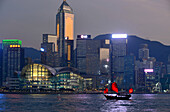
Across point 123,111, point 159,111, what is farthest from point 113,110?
point 159,111

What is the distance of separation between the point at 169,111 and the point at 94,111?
25.7 meters

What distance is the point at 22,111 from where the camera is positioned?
121500 mm

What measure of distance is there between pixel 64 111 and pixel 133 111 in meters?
23.3

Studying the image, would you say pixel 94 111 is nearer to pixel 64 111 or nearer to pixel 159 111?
pixel 64 111

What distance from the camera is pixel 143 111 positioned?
12581 cm

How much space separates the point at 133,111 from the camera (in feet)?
409

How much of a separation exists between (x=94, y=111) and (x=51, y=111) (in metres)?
14.3

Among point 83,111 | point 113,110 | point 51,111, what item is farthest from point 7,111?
point 113,110

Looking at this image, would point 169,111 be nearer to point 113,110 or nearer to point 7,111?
point 113,110

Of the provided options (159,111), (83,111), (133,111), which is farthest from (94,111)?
(159,111)

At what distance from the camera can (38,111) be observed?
12188 cm

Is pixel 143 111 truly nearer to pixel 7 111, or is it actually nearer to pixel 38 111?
pixel 38 111

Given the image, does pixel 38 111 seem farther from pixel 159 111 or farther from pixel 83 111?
pixel 159 111

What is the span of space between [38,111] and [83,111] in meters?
14.8
